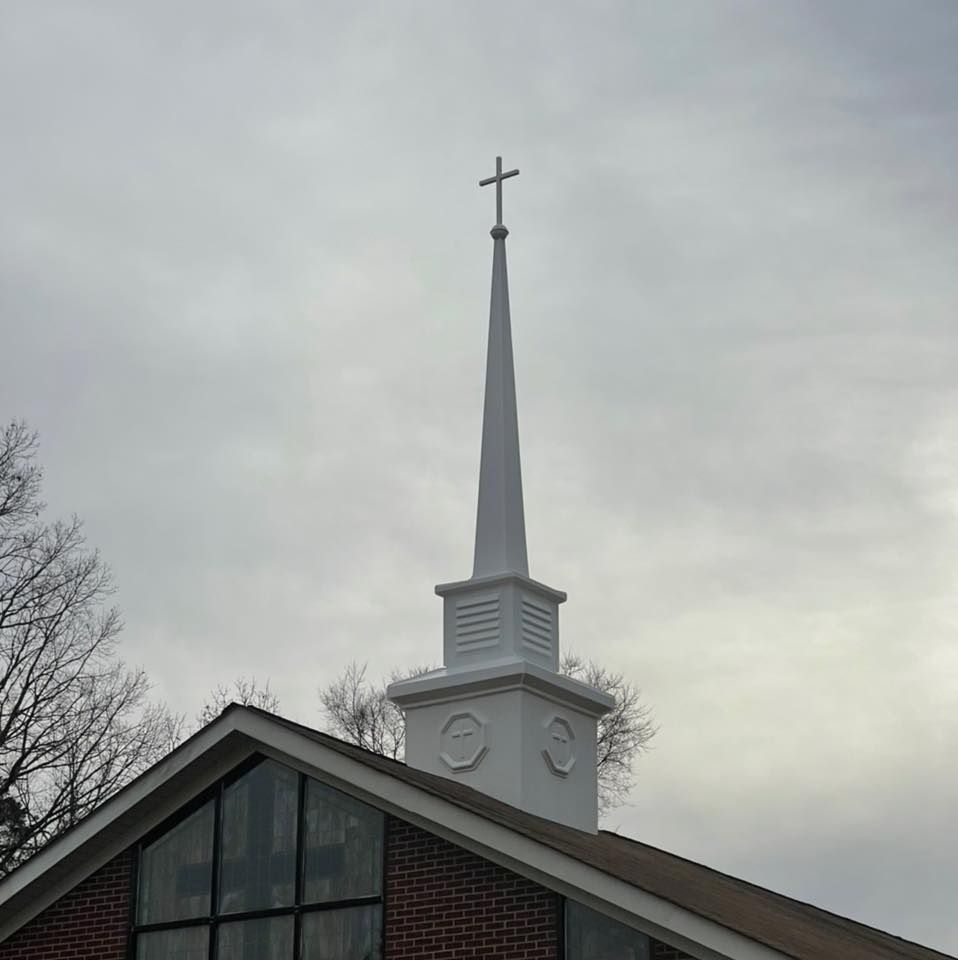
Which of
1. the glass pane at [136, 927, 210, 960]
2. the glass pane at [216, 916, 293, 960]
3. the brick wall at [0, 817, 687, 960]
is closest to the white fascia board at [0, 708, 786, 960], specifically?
the brick wall at [0, 817, 687, 960]

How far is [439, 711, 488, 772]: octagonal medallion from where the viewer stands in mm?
18672

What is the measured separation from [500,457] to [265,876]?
19.2ft

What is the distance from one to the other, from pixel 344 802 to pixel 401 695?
3062mm

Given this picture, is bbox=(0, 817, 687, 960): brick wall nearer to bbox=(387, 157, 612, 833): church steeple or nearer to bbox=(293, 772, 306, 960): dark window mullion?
bbox=(293, 772, 306, 960): dark window mullion

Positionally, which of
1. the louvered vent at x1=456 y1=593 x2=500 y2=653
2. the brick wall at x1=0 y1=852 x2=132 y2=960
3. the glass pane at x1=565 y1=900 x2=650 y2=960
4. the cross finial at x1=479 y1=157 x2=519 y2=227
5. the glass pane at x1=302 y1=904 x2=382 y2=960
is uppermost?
the cross finial at x1=479 y1=157 x2=519 y2=227

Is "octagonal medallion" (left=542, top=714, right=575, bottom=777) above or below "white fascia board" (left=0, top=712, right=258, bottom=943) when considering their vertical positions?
above

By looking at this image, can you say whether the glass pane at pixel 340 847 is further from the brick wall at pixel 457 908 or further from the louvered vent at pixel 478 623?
the louvered vent at pixel 478 623

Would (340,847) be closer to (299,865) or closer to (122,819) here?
(299,865)

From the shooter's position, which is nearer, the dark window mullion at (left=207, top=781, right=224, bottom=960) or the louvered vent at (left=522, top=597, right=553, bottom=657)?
the dark window mullion at (left=207, top=781, right=224, bottom=960)

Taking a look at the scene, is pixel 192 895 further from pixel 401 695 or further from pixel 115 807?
pixel 401 695

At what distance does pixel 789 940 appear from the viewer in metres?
15.0

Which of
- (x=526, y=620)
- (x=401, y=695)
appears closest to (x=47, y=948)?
(x=401, y=695)

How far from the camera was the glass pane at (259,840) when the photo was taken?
16.4 meters

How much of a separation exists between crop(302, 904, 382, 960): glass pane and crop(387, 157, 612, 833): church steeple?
2794mm
